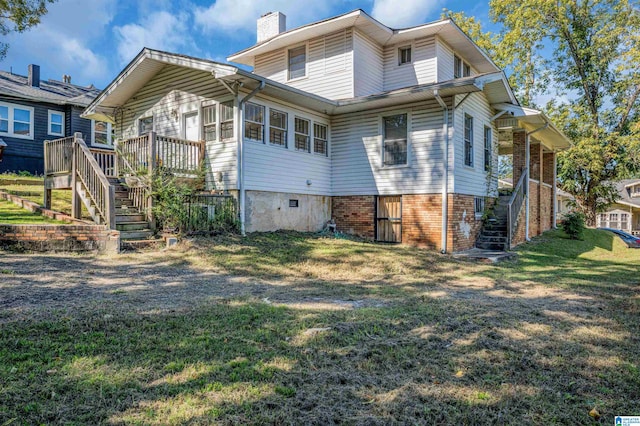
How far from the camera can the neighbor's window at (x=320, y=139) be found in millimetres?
Result: 13828

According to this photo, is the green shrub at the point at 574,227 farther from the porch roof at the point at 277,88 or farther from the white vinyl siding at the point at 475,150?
the porch roof at the point at 277,88

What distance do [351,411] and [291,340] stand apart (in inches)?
57.2

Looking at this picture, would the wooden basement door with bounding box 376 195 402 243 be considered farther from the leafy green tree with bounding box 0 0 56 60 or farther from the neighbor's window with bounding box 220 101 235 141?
the leafy green tree with bounding box 0 0 56 60

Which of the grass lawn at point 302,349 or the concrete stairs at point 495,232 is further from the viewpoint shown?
the concrete stairs at point 495,232

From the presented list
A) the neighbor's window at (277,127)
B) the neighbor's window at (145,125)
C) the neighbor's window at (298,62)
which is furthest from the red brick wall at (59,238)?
the neighbor's window at (298,62)

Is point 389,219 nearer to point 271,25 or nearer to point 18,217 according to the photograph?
point 271,25

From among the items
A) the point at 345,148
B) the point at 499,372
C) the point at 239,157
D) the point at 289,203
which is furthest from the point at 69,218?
the point at 499,372

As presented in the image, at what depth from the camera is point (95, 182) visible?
994 centimetres

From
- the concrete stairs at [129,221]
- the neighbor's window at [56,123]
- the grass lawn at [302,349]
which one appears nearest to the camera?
the grass lawn at [302,349]

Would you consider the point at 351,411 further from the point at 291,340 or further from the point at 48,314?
the point at 48,314

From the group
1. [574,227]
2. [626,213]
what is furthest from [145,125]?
[626,213]

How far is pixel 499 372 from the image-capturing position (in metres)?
3.39

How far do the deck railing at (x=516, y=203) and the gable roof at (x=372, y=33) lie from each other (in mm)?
5440

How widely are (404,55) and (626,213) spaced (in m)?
32.0
